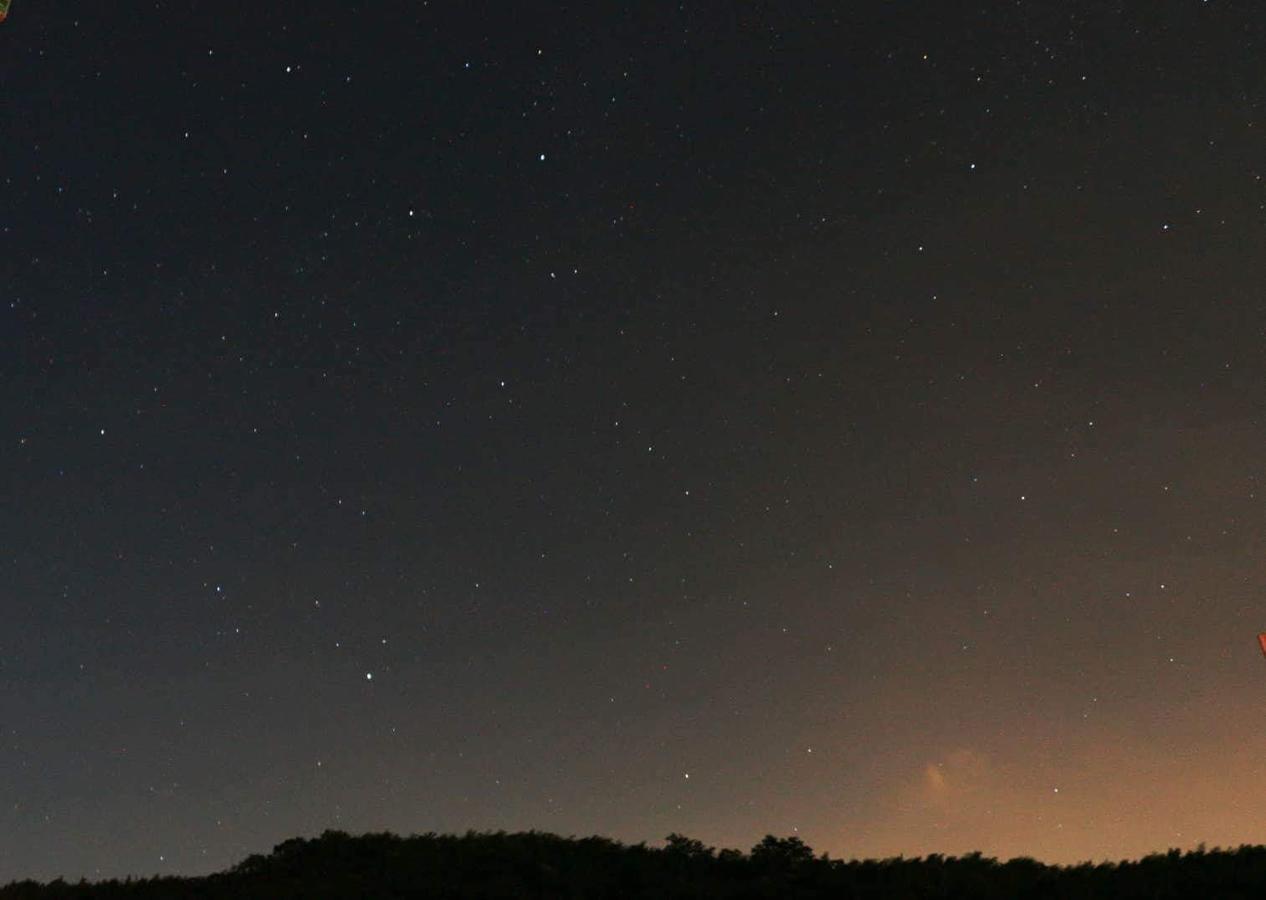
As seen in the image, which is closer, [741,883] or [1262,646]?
[741,883]

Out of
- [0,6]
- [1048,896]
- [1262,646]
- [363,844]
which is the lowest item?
[1048,896]

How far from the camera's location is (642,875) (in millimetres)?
17250

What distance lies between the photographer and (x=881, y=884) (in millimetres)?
16203

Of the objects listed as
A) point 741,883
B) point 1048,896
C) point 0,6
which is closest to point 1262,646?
point 1048,896

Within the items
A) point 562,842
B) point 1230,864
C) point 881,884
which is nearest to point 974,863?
point 881,884

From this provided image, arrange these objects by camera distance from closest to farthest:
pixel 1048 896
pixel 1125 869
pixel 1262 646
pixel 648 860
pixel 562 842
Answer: pixel 1048 896
pixel 1125 869
pixel 648 860
pixel 562 842
pixel 1262 646

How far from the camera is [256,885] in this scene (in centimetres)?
1888

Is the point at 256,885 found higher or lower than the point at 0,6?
lower

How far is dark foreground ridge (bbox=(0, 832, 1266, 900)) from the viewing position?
15562 mm

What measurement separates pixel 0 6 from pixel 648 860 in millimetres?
15648

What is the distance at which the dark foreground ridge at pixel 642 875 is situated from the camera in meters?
15.6

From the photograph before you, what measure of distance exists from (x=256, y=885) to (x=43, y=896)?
11.2 feet

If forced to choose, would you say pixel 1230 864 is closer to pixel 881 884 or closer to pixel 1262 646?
pixel 881 884

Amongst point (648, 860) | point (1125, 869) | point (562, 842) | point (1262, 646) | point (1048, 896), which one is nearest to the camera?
point (1048, 896)
